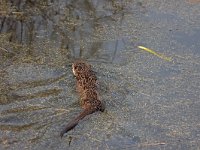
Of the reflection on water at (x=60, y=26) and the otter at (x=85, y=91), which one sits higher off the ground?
the reflection on water at (x=60, y=26)

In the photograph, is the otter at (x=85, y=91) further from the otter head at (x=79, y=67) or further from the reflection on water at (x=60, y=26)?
the reflection on water at (x=60, y=26)

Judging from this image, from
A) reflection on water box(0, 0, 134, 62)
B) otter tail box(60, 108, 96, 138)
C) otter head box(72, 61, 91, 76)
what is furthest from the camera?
reflection on water box(0, 0, 134, 62)

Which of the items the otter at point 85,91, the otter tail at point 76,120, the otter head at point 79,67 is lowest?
the otter tail at point 76,120

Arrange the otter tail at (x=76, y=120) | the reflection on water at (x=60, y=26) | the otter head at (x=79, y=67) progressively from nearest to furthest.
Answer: the otter tail at (x=76, y=120) < the otter head at (x=79, y=67) < the reflection on water at (x=60, y=26)

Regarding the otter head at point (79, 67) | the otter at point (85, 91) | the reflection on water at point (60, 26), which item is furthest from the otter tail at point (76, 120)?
the reflection on water at point (60, 26)

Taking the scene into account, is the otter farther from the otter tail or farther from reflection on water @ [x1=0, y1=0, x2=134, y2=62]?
reflection on water @ [x1=0, y1=0, x2=134, y2=62]

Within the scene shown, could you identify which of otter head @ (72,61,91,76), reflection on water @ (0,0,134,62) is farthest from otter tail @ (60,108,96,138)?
reflection on water @ (0,0,134,62)
